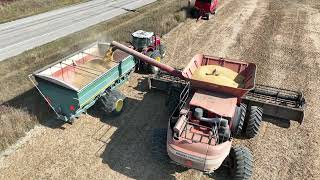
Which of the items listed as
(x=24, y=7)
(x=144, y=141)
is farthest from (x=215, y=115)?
(x=24, y=7)

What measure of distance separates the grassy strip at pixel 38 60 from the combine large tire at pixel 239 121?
7.92m

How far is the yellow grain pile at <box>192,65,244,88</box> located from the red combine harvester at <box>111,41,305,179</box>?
5cm

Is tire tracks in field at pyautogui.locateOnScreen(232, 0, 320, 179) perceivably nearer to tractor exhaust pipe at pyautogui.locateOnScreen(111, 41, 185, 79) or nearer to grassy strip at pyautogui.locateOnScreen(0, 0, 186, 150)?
tractor exhaust pipe at pyautogui.locateOnScreen(111, 41, 185, 79)

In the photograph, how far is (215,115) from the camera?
10.4m

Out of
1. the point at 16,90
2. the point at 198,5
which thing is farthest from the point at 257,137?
the point at 198,5

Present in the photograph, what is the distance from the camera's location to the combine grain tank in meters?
11.8

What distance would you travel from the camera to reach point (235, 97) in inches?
444

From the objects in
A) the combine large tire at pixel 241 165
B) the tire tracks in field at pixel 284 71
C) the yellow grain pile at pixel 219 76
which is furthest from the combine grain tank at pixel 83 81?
the tire tracks in field at pixel 284 71

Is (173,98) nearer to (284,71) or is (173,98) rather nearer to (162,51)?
(162,51)

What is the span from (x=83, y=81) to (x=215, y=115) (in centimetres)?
629

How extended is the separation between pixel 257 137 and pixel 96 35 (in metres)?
14.4

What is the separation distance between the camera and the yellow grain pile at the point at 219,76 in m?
11.7

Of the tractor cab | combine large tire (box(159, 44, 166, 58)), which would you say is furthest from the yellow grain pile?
combine large tire (box(159, 44, 166, 58))

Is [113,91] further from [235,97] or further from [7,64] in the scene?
[7,64]
